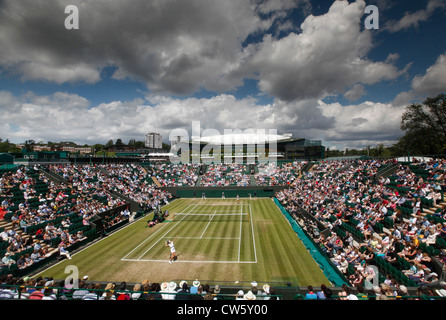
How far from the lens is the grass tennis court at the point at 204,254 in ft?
43.3

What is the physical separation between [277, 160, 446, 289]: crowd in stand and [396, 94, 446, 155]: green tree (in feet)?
97.9

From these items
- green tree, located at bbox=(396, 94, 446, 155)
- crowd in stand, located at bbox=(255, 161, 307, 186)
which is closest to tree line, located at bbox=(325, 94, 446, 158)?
green tree, located at bbox=(396, 94, 446, 155)

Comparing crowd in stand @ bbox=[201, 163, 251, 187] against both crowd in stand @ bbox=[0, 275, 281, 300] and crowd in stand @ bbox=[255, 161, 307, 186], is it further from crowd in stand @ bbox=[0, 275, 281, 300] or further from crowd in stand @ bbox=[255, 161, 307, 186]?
crowd in stand @ bbox=[0, 275, 281, 300]

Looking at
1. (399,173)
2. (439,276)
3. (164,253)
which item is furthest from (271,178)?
(439,276)

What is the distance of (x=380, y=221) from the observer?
1605 centimetres

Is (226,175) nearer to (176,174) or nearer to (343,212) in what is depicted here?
(176,174)

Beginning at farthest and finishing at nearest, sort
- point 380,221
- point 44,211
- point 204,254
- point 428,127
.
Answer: point 428,127, point 44,211, point 204,254, point 380,221

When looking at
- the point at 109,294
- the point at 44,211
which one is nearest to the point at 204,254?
the point at 109,294

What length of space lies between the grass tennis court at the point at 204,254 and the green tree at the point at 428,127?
4250 centimetres

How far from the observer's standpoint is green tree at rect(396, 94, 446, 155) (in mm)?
43688

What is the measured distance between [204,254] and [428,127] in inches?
2169

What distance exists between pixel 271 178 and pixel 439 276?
3616cm

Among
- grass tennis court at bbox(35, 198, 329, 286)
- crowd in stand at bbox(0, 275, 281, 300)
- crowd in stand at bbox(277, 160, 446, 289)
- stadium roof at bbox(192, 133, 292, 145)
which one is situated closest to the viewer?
crowd in stand at bbox(0, 275, 281, 300)

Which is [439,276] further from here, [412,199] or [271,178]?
[271,178]
